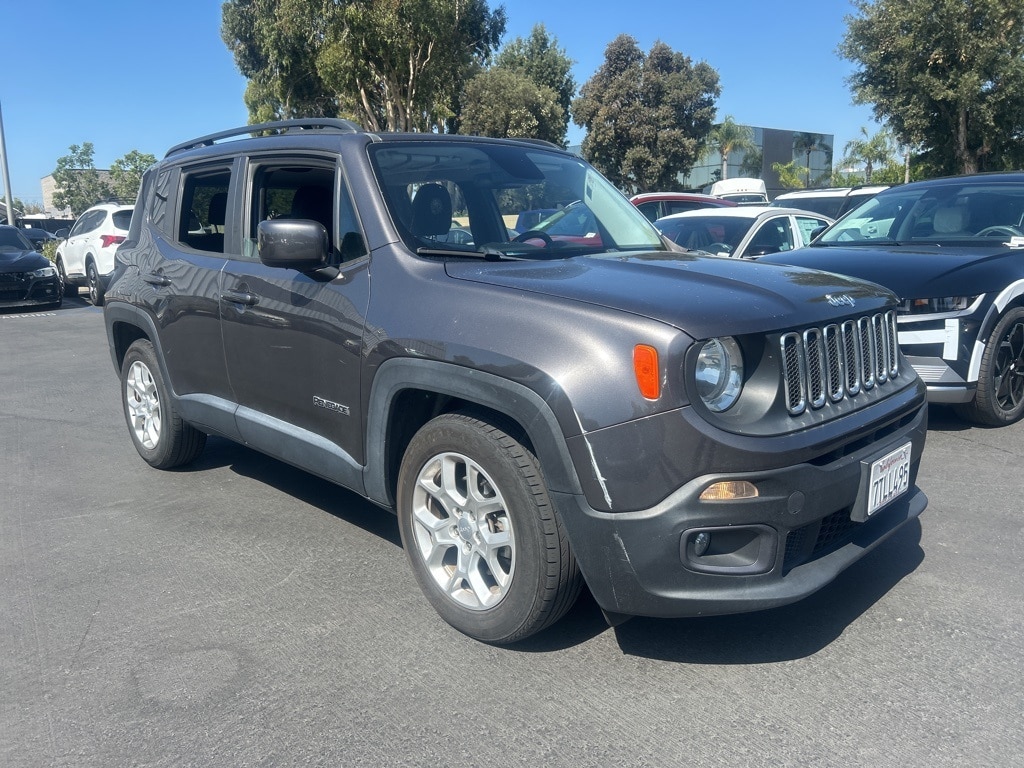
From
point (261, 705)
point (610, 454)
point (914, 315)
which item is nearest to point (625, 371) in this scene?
point (610, 454)

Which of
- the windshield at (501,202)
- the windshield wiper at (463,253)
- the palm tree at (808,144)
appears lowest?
the windshield wiper at (463,253)

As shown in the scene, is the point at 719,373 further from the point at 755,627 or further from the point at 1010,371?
the point at 1010,371

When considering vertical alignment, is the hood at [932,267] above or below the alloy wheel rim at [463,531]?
above

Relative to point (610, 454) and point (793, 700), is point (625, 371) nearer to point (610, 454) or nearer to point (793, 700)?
point (610, 454)

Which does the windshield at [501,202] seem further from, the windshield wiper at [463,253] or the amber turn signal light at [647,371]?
the amber turn signal light at [647,371]

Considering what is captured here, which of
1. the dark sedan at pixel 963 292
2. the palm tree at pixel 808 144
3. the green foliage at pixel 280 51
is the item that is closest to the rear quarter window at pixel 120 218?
the green foliage at pixel 280 51

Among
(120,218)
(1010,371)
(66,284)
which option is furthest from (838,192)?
(66,284)

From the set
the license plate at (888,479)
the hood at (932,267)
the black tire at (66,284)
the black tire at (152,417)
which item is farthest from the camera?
the black tire at (66,284)

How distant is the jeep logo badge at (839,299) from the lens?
10.4 ft

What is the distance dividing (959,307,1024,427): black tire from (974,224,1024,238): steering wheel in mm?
901

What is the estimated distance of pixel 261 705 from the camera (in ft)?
9.50

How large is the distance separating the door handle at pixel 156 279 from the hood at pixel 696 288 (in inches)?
85.8

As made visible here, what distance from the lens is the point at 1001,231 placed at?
253 inches

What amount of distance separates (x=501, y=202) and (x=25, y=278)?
14.0 meters
